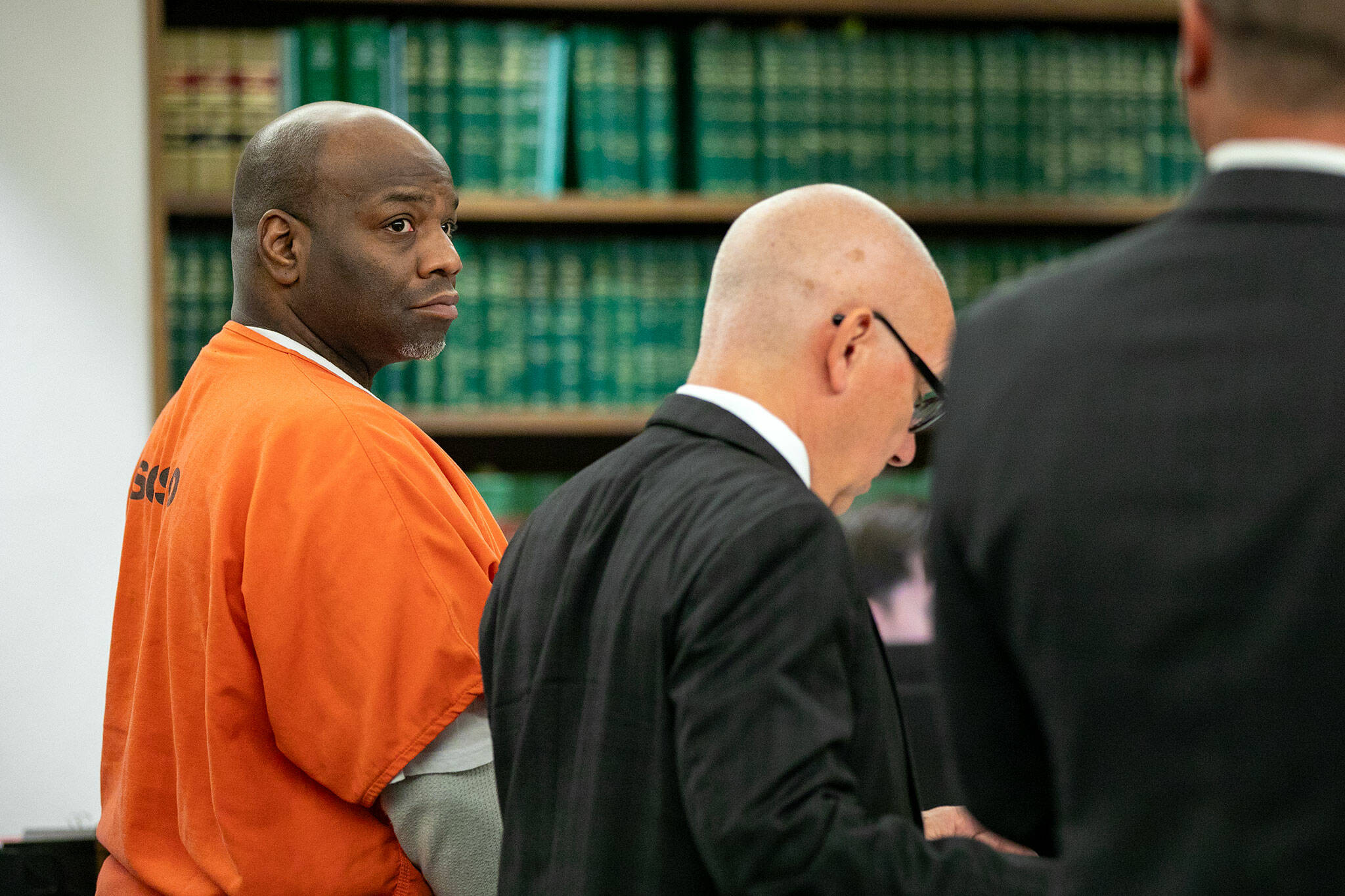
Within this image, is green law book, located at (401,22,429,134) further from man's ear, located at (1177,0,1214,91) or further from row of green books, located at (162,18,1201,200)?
man's ear, located at (1177,0,1214,91)

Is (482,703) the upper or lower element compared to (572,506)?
lower

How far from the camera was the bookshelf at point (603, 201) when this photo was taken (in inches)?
92.2

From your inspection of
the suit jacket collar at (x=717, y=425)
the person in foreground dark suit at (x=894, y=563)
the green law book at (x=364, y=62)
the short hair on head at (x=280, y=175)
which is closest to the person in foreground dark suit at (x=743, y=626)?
the suit jacket collar at (x=717, y=425)

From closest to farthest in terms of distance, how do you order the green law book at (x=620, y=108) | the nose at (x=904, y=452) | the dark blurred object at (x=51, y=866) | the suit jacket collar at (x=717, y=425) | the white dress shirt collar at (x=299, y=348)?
the suit jacket collar at (x=717, y=425) → the nose at (x=904, y=452) → the white dress shirt collar at (x=299, y=348) → the dark blurred object at (x=51, y=866) → the green law book at (x=620, y=108)

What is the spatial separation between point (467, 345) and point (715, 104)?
0.65 metres

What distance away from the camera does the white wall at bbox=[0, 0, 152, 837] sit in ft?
7.34

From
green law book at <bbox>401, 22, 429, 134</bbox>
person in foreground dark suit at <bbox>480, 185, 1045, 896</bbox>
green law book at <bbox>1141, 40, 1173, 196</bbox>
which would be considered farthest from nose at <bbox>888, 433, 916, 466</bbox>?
green law book at <bbox>1141, 40, 1173, 196</bbox>

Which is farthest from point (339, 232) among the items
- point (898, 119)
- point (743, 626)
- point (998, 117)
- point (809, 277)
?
point (998, 117)

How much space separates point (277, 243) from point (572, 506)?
50 cm

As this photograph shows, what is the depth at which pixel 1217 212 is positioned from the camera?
2.04 ft

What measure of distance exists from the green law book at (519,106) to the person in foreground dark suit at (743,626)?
1.43 metres

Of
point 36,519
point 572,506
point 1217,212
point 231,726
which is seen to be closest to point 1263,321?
point 1217,212

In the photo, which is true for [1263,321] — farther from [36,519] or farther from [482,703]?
[36,519]

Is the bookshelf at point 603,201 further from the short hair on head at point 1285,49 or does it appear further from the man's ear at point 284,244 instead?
the short hair on head at point 1285,49
